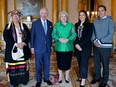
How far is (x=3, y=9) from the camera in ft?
26.7

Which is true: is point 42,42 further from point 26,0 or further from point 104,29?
point 26,0

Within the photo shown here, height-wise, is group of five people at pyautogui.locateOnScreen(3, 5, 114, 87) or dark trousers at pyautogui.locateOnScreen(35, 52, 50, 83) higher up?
group of five people at pyautogui.locateOnScreen(3, 5, 114, 87)

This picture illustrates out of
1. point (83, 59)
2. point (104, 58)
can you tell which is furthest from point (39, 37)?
point (104, 58)

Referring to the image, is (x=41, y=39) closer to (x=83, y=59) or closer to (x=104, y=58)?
(x=83, y=59)

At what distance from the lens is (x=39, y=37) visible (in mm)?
3537

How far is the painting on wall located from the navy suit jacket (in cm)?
502

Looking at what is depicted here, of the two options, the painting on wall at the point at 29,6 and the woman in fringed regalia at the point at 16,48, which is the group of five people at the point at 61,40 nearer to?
the woman in fringed regalia at the point at 16,48

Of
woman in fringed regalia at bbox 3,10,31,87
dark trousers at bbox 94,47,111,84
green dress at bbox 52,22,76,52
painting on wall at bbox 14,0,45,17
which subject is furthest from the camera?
painting on wall at bbox 14,0,45,17

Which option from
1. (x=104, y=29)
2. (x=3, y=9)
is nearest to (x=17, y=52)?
(x=104, y=29)

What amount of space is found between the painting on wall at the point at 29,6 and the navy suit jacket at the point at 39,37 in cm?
502

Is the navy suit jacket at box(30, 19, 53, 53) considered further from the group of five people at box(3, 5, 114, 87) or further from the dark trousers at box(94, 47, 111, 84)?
the dark trousers at box(94, 47, 111, 84)

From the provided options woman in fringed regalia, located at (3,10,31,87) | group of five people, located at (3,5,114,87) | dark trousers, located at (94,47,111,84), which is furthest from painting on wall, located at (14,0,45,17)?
dark trousers, located at (94,47,111,84)

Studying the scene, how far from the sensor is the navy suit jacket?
3523 millimetres

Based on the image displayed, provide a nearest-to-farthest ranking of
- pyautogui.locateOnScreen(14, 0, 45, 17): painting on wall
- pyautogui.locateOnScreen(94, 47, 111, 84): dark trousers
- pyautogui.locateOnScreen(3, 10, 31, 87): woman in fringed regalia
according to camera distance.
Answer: pyautogui.locateOnScreen(3, 10, 31, 87): woman in fringed regalia
pyautogui.locateOnScreen(94, 47, 111, 84): dark trousers
pyautogui.locateOnScreen(14, 0, 45, 17): painting on wall
